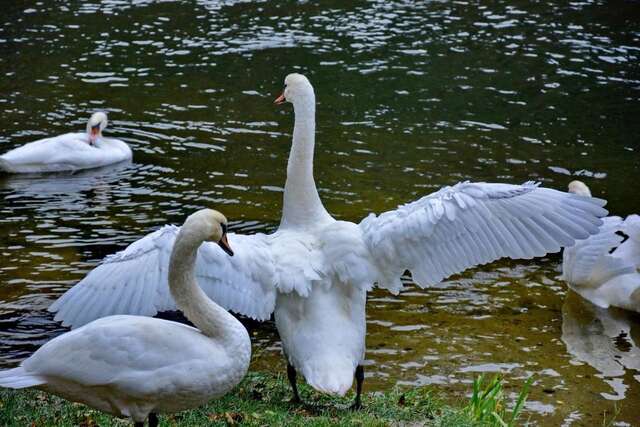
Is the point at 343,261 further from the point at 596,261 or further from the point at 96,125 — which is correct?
the point at 96,125

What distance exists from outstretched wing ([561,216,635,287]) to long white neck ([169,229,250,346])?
4931 mm

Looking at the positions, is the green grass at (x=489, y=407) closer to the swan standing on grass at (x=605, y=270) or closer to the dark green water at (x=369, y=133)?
the dark green water at (x=369, y=133)

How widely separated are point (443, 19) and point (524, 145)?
20.2ft

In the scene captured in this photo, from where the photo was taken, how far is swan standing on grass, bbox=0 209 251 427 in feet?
16.6

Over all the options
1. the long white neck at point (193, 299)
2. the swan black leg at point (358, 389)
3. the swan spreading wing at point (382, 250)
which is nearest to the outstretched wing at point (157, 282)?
the swan spreading wing at point (382, 250)

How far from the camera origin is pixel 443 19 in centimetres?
1883

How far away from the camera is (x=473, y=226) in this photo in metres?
6.62

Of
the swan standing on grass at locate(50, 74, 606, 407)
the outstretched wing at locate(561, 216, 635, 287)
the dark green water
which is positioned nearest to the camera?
the swan standing on grass at locate(50, 74, 606, 407)

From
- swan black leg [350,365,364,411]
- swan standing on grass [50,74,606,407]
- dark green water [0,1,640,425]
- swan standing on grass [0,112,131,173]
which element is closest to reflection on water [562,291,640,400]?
dark green water [0,1,640,425]

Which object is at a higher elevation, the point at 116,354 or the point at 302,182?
the point at 116,354

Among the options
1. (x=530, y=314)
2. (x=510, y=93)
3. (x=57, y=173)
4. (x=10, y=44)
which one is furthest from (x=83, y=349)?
(x=10, y=44)

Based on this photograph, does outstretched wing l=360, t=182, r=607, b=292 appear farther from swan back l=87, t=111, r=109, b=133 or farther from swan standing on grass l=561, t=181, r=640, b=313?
swan back l=87, t=111, r=109, b=133

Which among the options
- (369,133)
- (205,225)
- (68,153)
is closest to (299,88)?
(205,225)

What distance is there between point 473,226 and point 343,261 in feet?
2.78
